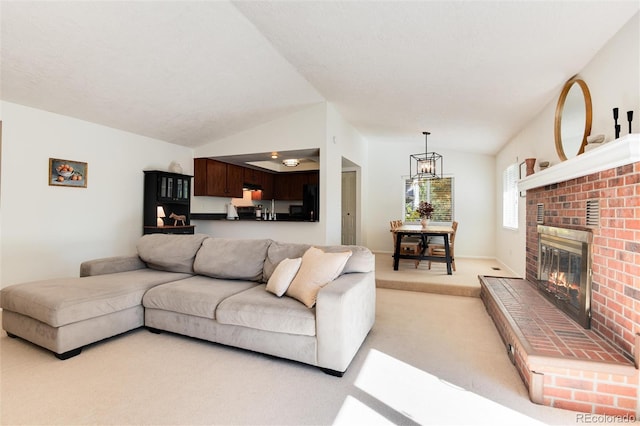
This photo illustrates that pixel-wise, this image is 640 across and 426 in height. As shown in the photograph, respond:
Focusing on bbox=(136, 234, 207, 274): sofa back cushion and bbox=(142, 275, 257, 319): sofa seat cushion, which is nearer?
bbox=(142, 275, 257, 319): sofa seat cushion

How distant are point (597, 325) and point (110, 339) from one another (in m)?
3.99

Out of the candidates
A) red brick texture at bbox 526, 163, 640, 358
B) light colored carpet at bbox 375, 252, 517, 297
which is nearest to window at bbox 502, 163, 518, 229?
light colored carpet at bbox 375, 252, 517, 297

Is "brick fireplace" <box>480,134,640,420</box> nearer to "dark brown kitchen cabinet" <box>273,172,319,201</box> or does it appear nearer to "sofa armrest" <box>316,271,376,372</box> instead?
"sofa armrest" <box>316,271,376,372</box>

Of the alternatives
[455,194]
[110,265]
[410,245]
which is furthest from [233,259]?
[455,194]

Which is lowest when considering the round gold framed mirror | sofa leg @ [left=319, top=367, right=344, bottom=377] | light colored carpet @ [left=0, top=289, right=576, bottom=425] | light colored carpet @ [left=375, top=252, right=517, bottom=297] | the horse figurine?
light colored carpet @ [left=0, top=289, right=576, bottom=425]

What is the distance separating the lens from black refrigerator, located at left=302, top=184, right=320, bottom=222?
5.28 meters

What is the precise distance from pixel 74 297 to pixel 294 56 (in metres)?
3.27

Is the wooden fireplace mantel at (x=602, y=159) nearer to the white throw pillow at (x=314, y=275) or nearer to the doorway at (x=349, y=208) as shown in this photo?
the white throw pillow at (x=314, y=275)

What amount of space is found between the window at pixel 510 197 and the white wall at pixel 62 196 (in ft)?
20.8

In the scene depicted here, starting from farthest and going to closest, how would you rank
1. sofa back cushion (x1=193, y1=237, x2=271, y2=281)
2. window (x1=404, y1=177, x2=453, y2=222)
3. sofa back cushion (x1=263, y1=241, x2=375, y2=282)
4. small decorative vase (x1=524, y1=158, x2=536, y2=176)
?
window (x1=404, y1=177, x2=453, y2=222), small decorative vase (x1=524, y1=158, x2=536, y2=176), sofa back cushion (x1=193, y1=237, x2=271, y2=281), sofa back cushion (x1=263, y1=241, x2=375, y2=282)

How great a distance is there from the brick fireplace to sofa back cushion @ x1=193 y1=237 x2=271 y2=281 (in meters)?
2.31

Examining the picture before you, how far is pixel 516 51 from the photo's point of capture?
266 centimetres

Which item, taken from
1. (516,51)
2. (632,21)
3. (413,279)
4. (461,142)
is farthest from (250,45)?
(461,142)

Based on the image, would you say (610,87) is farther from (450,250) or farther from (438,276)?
(450,250)
